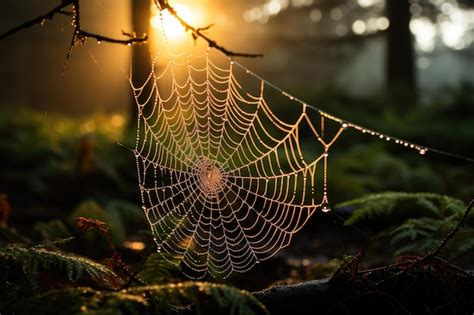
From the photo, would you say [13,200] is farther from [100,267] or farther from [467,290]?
[467,290]

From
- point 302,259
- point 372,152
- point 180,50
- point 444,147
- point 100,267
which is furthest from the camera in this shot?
point 180,50

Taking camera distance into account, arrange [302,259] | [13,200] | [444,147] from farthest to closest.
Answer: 1. [444,147]
2. [13,200]
3. [302,259]

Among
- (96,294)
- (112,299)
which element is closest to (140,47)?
(96,294)

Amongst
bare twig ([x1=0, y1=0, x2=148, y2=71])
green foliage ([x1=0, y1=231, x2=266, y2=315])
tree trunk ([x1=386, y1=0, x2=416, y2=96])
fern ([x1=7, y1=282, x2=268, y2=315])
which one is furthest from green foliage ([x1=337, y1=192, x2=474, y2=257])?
tree trunk ([x1=386, y1=0, x2=416, y2=96])

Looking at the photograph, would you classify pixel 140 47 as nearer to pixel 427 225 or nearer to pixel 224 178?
pixel 224 178

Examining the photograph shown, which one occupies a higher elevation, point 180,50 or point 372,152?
point 180,50

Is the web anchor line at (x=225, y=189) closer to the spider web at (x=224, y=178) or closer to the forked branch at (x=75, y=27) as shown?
the spider web at (x=224, y=178)

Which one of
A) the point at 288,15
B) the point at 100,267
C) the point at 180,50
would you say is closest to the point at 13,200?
the point at 100,267

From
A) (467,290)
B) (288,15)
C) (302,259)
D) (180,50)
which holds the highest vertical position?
(288,15)
